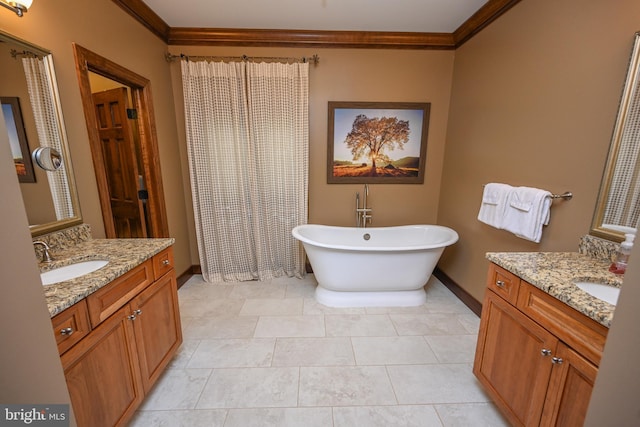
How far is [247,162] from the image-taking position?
280 centimetres

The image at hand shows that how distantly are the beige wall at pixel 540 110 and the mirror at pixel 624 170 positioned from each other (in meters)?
0.05

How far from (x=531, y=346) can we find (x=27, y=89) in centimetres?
277

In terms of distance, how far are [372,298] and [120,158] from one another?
284 centimetres

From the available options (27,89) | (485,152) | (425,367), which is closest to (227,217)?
(27,89)

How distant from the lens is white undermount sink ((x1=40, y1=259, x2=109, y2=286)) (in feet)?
4.21

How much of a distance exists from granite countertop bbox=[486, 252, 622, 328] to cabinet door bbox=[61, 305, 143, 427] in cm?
188

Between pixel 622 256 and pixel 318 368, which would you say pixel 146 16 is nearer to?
pixel 318 368

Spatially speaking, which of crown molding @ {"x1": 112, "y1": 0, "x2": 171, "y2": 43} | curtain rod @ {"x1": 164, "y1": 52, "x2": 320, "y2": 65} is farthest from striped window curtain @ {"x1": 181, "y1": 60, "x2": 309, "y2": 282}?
crown molding @ {"x1": 112, "y1": 0, "x2": 171, "y2": 43}

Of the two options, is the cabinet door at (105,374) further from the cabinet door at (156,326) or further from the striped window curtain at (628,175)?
the striped window curtain at (628,175)

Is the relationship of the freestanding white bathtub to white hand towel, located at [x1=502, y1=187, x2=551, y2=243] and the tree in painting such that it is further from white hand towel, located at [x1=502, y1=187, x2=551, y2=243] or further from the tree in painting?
the tree in painting

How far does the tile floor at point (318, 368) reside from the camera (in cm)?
145

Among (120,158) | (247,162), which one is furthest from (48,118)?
(247,162)

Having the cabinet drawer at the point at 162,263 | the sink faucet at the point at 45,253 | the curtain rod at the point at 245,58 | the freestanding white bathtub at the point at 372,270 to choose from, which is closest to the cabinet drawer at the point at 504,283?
the freestanding white bathtub at the point at 372,270

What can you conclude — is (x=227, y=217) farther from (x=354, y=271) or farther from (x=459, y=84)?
(x=459, y=84)
